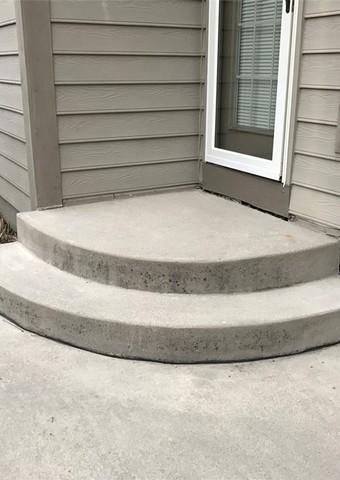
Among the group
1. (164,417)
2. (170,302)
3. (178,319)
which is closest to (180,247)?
(170,302)

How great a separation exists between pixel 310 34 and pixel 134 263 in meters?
1.56

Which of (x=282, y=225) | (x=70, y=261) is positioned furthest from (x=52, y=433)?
(x=282, y=225)

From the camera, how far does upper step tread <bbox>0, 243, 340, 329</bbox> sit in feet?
7.61

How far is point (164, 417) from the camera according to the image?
76.8 inches

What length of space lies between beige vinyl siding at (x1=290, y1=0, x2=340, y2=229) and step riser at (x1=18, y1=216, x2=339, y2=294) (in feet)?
0.98

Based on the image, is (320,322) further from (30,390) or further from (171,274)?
(30,390)

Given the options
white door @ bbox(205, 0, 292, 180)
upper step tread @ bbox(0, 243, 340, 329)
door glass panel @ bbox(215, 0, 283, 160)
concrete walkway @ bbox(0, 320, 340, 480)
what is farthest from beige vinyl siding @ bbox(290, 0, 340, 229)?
concrete walkway @ bbox(0, 320, 340, 480)

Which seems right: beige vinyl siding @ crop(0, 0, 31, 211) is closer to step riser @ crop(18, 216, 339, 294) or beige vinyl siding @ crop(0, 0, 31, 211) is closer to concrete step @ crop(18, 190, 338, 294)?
concrete step @ crop(18, 190, 338, 294)

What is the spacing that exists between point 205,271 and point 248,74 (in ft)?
4.84

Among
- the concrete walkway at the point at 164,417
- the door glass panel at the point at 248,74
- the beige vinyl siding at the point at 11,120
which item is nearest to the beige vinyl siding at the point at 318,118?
the door glass panel at the point at 248,74

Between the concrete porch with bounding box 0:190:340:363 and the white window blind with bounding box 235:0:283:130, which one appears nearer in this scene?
the concrete porch with bounding box 0:190:340:363

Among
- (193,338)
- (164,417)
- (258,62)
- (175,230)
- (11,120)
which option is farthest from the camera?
(11,120)

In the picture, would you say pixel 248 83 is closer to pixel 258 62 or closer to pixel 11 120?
pixel 258 62

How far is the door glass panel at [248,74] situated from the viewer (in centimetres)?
307
